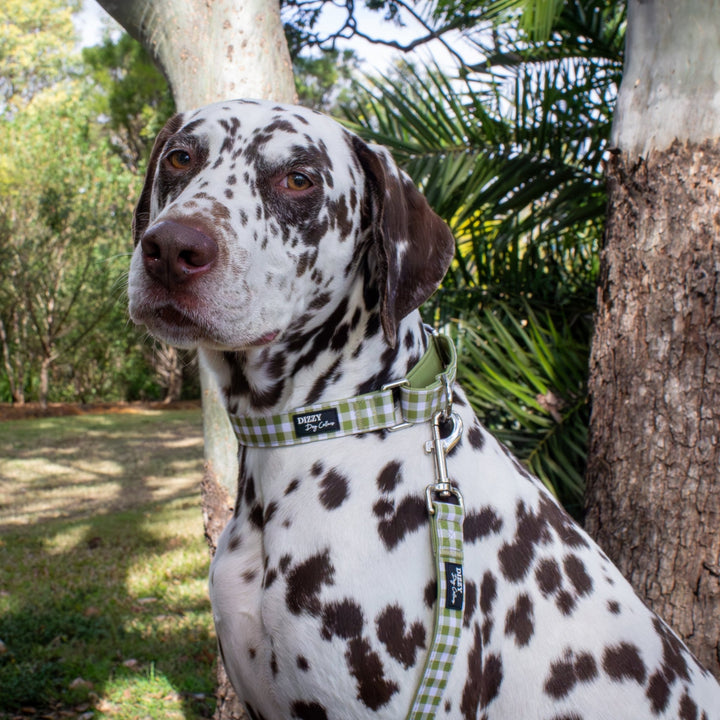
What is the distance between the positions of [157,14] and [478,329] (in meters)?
2.54

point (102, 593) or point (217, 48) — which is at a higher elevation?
point (217, 48)

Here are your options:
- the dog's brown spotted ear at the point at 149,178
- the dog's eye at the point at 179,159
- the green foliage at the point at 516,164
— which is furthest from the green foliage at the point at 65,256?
the dog's eye at the point at 179,159

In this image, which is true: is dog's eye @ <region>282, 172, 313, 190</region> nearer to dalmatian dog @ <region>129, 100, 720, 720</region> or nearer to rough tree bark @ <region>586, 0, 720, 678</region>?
dalmatian dog @ <region>129, 100, 720, 720</region>

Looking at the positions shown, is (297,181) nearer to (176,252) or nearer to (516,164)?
(176,252)

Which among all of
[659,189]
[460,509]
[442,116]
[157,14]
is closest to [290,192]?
[460,509]

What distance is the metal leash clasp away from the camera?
6.08 feet

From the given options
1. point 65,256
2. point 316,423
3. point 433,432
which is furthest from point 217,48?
point 65,256

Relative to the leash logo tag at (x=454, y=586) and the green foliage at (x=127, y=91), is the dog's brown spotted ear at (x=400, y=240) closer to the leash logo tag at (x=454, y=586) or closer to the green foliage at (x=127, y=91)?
the leash logo tag at (x=454, y=586)

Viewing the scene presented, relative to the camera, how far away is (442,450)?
1908mm

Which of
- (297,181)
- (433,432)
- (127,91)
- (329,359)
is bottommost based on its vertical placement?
(433,432)

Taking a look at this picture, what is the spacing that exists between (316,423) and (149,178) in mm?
1060

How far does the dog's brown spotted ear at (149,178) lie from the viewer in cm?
243

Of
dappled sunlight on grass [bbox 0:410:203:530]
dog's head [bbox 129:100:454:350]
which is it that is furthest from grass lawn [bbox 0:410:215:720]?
dog's head [bbox 129:100:454:350]

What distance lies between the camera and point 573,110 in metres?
5.06
